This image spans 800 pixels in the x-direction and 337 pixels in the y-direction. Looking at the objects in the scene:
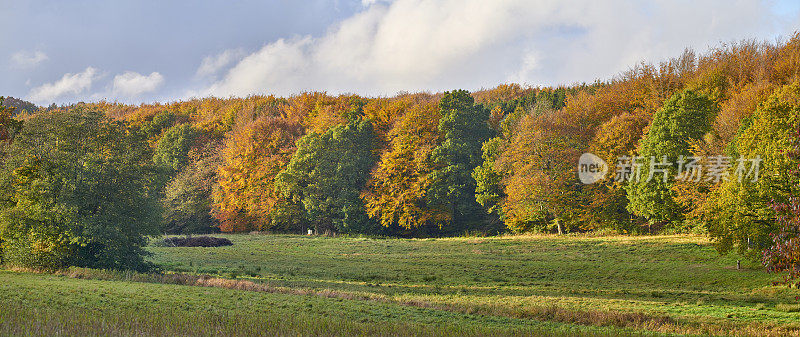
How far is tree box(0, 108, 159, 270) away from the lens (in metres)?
28.2

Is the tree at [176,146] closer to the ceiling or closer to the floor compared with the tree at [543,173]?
closer to the ceiling

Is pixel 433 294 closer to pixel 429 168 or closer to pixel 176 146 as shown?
pixel 429 168

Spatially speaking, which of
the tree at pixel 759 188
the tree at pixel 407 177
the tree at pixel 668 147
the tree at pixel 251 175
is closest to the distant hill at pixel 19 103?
the tree at pixel 251 175

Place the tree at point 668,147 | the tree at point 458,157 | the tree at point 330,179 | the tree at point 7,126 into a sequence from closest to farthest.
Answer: the tree at point 7,126 → the tree at point 668,147 → the tree at point 458,157 → the tree at point 330,179

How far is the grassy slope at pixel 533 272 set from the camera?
22688mm

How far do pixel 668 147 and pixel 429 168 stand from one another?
2477cm

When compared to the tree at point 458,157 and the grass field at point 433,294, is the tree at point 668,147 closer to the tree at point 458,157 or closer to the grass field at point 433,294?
the grass field at point 433,294

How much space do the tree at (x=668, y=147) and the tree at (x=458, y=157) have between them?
1954 cm

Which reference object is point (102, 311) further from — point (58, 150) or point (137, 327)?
point (58, 150)

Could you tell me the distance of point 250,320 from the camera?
45.0ft

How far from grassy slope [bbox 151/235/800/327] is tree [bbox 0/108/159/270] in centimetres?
480

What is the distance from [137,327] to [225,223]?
196 feet

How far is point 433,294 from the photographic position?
81.7 feet

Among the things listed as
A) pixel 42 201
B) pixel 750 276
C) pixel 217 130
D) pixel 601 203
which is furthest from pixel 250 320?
pixel 217 130
